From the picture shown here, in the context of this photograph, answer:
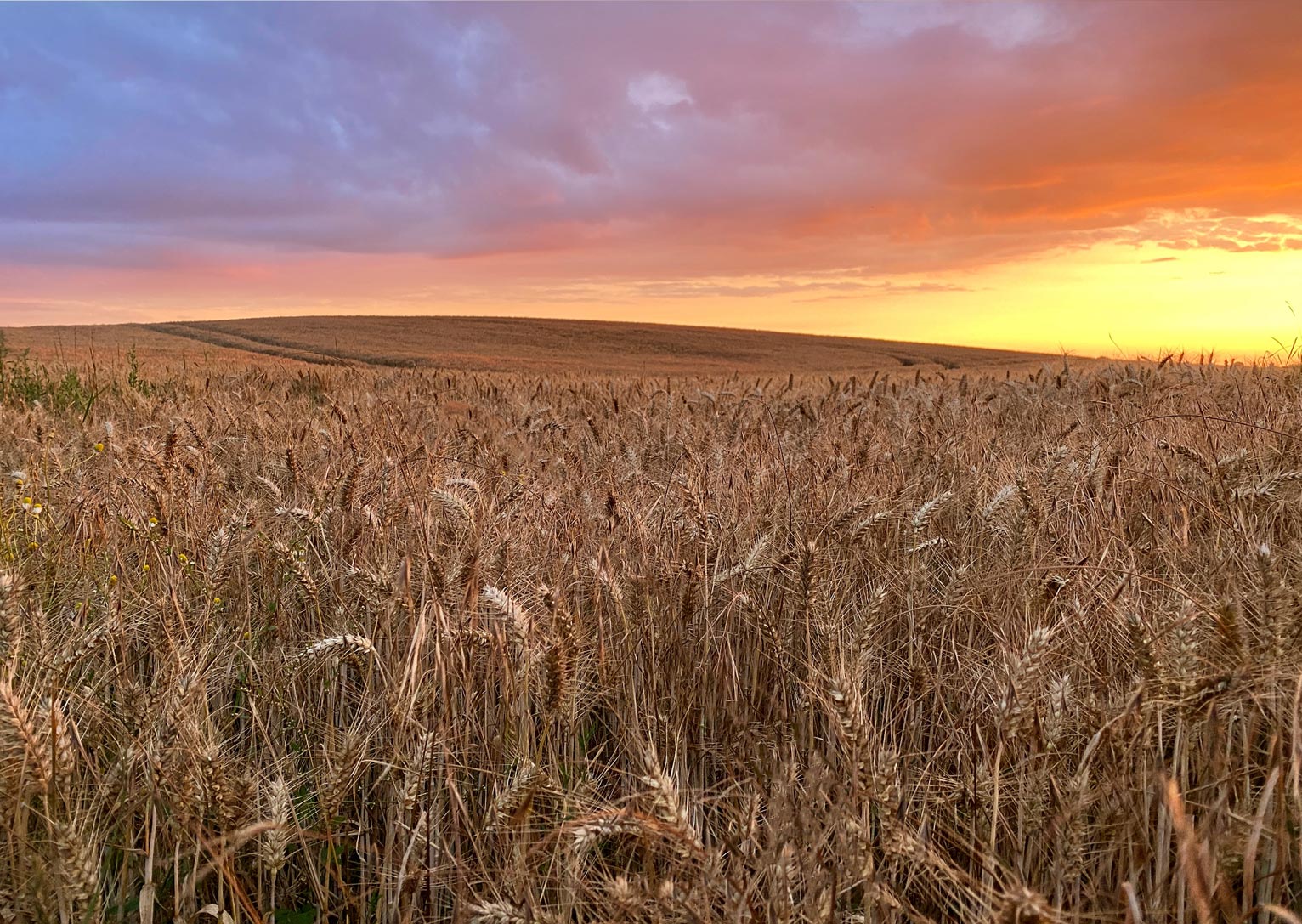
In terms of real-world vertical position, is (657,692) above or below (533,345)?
below

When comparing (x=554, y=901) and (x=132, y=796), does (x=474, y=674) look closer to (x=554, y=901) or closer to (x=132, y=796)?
(x=554, y=901)

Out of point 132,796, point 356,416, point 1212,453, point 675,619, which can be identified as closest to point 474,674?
point 675,619

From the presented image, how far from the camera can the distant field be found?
32594 mm

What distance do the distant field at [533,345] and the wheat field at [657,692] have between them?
24.5 meters

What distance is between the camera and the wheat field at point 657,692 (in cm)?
126

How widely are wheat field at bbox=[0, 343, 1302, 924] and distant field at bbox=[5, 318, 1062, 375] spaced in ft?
80.5

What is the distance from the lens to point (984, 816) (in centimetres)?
142

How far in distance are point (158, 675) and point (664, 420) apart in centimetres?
392

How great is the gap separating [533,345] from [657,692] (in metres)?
41.2

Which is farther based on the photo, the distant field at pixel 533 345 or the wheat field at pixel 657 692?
the distant field at pixel 533 345

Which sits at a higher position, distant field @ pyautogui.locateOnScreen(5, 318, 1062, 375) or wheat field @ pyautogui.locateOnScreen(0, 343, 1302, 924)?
distant field @ pyautogui.locateOnScreen(5, 318, 1062, 375)

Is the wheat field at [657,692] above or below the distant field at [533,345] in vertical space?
below

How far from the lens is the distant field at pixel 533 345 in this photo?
3259 centimetres

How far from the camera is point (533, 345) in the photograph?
42.2m
